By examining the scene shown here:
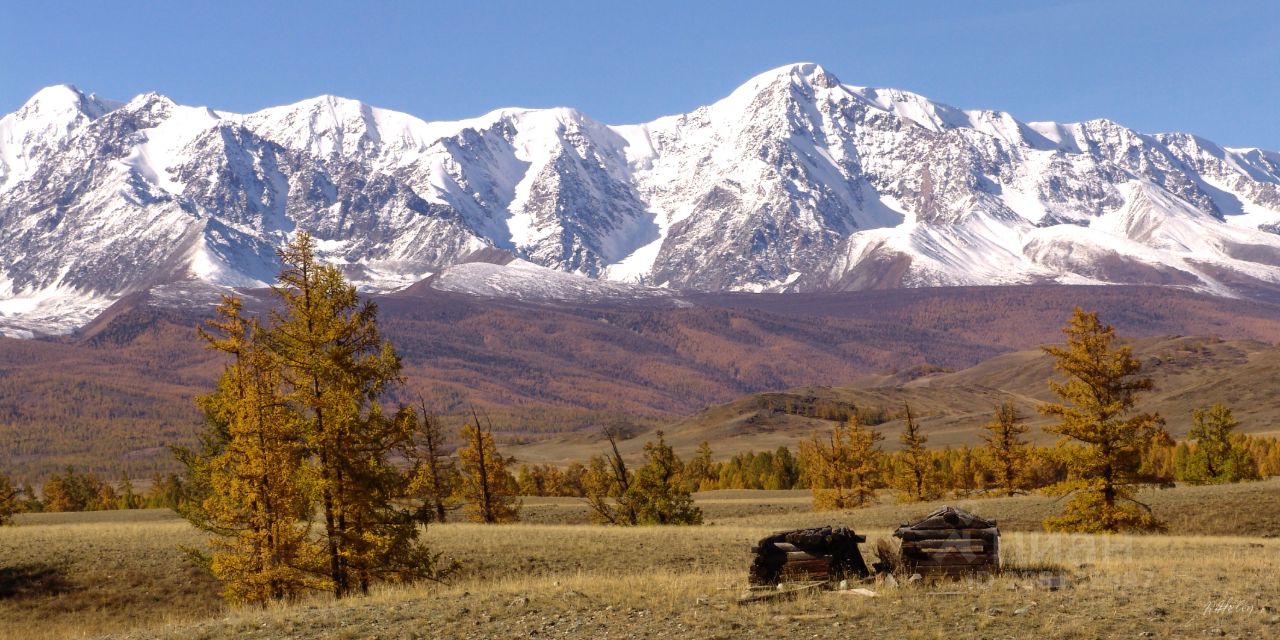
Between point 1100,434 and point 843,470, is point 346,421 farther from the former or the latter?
point 843,470

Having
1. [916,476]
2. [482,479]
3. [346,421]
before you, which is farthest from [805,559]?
[916,476]

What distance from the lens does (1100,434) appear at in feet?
149

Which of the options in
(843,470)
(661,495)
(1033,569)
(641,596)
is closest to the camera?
(641,596)

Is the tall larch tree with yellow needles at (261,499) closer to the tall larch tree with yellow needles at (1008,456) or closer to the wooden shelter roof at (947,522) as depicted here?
the wooden shelter roof at (947,522)

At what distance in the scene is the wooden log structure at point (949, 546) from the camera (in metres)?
27.2

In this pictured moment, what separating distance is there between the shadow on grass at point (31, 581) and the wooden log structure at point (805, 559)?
26.0 m

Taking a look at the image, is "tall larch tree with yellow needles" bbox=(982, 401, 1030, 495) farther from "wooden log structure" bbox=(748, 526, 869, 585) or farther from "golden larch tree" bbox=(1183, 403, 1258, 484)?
"wooden log structure" bbox=(748, 526, 869, 585)

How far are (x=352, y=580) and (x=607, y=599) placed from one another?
29.1 ft

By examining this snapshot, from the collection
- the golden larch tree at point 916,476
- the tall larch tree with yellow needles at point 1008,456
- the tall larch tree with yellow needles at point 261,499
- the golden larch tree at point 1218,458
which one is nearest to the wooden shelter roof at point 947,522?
the tall larch tree with yellow needles at point 261,499

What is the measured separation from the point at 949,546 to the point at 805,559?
302cm

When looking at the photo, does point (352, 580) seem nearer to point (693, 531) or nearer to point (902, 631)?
point (902, 631)

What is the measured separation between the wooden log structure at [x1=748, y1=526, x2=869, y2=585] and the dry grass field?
931 millimetres

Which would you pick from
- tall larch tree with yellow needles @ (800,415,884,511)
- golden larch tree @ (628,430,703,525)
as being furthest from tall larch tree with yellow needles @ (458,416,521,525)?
tall larch tree with yellow needles @ (800,415,884,511)

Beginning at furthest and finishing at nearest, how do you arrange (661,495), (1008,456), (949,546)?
(1008,456), (661,495), (949,546)
